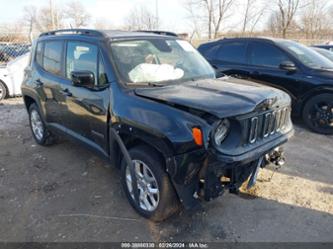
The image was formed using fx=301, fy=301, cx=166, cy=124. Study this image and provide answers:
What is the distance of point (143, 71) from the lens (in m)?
3.46

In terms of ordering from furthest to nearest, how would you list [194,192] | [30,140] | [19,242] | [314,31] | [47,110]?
1. [314,31]
2. [30,140]
3. [47,110]
4. [19,242]
5. [194,192]

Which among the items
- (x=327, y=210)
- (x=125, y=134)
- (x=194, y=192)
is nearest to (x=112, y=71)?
(x=125, y=134)

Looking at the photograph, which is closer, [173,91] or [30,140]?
[173,91]

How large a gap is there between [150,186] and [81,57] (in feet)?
6.23

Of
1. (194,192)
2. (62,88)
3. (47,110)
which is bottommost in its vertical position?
(194,192)

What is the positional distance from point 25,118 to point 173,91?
5.61 meters

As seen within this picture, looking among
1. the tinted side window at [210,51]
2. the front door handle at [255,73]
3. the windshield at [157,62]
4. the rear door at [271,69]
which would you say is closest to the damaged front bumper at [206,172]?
the windshield at [157,62]

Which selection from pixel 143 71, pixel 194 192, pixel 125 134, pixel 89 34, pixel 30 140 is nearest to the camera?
pixel 194 192

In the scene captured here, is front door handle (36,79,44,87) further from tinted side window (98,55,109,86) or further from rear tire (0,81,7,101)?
rear tire (0,81,7,101)

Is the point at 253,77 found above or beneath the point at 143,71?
beneath

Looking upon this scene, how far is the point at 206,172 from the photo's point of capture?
101 inches

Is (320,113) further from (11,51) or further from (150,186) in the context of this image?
(11,51)

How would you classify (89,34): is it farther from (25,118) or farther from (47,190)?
(25,118)

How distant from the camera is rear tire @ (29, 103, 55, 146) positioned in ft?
17.2
